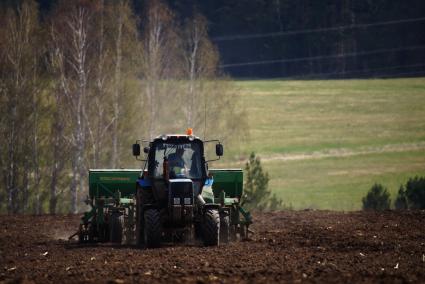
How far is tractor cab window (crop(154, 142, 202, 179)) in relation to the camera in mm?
19406

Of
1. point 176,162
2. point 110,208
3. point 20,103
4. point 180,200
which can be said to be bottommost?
point 110,208

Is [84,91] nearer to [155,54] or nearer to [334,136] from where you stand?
[155,54]

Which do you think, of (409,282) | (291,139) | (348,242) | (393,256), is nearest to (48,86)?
(291,139)

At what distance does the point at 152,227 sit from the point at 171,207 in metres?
0.49

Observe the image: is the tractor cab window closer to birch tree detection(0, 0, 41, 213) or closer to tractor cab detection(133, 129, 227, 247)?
tractor cab detection(133, 129, 227, 247)

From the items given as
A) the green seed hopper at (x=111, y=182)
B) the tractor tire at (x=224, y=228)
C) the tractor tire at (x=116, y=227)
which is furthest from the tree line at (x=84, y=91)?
the tractor tire at (x=224, y=228)

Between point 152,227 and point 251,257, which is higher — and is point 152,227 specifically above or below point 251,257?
above

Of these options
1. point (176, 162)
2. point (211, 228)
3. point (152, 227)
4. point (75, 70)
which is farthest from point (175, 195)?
point (75, 70)

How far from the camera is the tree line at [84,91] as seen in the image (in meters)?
41.4

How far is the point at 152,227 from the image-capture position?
18.6 metres

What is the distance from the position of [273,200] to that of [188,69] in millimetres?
9356

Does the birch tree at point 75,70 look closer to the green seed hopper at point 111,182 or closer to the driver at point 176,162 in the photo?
the green seed hopper at point 111,182

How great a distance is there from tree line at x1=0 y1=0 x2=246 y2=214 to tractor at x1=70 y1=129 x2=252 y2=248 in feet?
62.1

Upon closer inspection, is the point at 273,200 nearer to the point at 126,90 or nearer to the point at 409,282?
the point at 126,90
